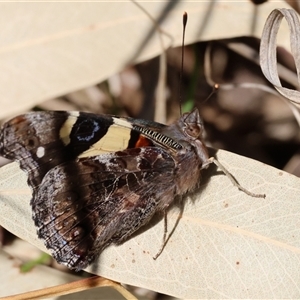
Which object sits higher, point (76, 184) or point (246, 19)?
point (246, 19)

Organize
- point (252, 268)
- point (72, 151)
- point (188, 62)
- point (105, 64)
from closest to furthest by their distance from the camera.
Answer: point (252, 268) < point (72, 151) < point (105, 64) < point (188, 62)

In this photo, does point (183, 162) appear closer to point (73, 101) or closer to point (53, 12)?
point (53, 12)

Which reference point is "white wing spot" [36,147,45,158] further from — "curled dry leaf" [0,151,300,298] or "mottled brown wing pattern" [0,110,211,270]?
"curled dry leaf" [0,151,300,298]

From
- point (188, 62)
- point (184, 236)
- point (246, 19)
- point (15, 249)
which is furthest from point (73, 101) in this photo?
point (184, 236)

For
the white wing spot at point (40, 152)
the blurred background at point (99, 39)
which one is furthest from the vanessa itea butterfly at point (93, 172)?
the blurred background at point (99, 39)

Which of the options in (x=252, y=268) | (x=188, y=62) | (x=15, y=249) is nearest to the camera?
(x=252, y=268)

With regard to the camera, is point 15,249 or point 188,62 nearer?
point 15,249

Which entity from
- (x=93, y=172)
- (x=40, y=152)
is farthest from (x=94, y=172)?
(x=40, y=152)

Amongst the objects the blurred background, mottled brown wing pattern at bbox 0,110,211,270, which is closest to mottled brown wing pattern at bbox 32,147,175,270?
mottled brown wing pattern at bbox 0,110,211,270
